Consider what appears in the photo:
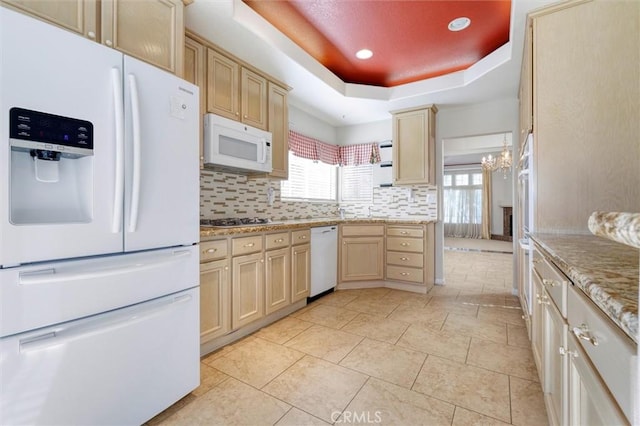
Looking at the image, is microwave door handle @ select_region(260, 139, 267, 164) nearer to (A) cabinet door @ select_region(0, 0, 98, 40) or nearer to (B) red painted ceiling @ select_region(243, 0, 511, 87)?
(B) red painted ceiling @ select_region(243, 0, 511, 87)

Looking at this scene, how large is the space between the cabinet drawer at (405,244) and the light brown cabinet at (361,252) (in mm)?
115

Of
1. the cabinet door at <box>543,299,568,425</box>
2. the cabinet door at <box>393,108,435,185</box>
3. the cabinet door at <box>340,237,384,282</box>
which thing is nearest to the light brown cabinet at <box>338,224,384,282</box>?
the cabinet door at <box>340,237,384,282</box>

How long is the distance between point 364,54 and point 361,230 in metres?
2.00

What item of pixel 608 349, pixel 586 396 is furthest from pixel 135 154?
pixel 586 396

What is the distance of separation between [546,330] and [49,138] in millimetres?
2284

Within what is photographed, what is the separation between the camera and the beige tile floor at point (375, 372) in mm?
1497

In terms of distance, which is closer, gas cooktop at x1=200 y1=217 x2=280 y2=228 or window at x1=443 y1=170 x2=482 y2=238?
gas cooktop at x1=200 y1=217 x2=280 y2=228

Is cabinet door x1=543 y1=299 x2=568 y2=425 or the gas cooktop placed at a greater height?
the gas cooktop

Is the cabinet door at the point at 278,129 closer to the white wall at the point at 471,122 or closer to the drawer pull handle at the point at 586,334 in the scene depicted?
the white wall at the point at 471,122

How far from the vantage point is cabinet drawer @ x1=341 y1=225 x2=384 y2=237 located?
368 centimetres

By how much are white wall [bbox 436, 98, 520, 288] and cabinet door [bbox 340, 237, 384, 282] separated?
87 cm

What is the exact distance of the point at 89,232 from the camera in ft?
3.86

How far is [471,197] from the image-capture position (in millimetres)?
9328

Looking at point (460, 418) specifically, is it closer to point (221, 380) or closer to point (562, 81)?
point (221, 380)
